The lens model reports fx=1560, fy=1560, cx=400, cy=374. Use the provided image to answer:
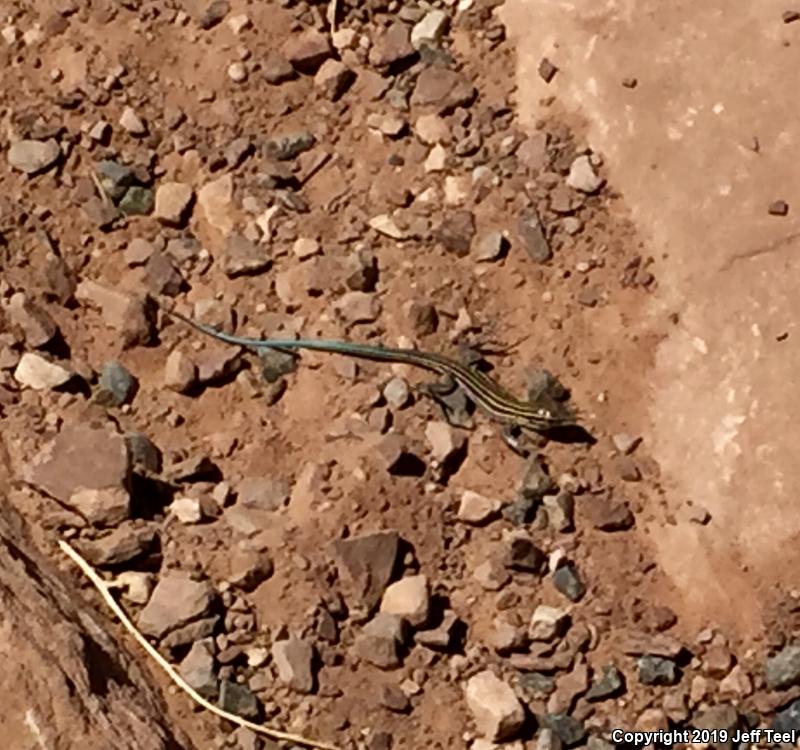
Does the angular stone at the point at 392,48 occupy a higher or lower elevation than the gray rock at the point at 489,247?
higher

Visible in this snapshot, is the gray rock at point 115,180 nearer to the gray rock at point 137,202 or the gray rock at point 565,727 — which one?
the gray rock at point 137,202

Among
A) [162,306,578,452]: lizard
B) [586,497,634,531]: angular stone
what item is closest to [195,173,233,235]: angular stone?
[162,306,578,452]: lizard

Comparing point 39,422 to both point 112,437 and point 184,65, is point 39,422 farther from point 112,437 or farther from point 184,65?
point 184,65

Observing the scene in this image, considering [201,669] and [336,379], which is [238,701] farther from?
[336,379]

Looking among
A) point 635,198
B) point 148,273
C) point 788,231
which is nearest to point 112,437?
point 148,273

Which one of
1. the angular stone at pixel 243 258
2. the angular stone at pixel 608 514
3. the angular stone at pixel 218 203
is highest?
the angular stone at pixel 218 203

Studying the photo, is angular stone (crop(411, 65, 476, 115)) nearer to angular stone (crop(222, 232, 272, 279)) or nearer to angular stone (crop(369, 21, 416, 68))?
angular stone (crop(369, 21, 416, 68))

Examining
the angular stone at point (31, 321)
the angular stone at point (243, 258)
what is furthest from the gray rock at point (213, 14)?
the angular stone at point (31, 321)
